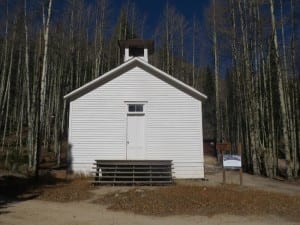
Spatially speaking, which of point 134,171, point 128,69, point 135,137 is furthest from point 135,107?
point 134,171

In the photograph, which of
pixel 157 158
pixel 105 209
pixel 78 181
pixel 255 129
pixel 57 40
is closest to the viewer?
pixel 105 209

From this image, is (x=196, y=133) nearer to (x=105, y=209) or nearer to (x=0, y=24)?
(x=105, y=209)

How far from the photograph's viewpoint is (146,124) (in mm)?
15367

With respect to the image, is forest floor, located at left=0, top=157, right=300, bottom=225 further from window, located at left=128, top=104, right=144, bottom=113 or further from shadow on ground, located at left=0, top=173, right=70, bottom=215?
window, located at left=128, top=104, right=144, bottom=113

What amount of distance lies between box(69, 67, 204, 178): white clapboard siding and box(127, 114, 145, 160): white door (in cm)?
20

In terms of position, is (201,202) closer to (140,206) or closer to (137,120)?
(140,206)

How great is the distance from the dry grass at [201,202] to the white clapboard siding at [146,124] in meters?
3.81

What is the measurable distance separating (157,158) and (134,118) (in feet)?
7.22

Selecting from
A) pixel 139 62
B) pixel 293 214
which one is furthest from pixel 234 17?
pixel 293 214

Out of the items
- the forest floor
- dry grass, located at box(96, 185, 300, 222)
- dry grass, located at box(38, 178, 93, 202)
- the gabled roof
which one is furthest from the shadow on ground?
the gabled roof

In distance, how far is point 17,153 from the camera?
2400cm

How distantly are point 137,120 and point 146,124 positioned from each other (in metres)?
0.48

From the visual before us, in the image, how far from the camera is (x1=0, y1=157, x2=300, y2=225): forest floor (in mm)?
7910

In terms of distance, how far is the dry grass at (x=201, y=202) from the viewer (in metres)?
8.77
